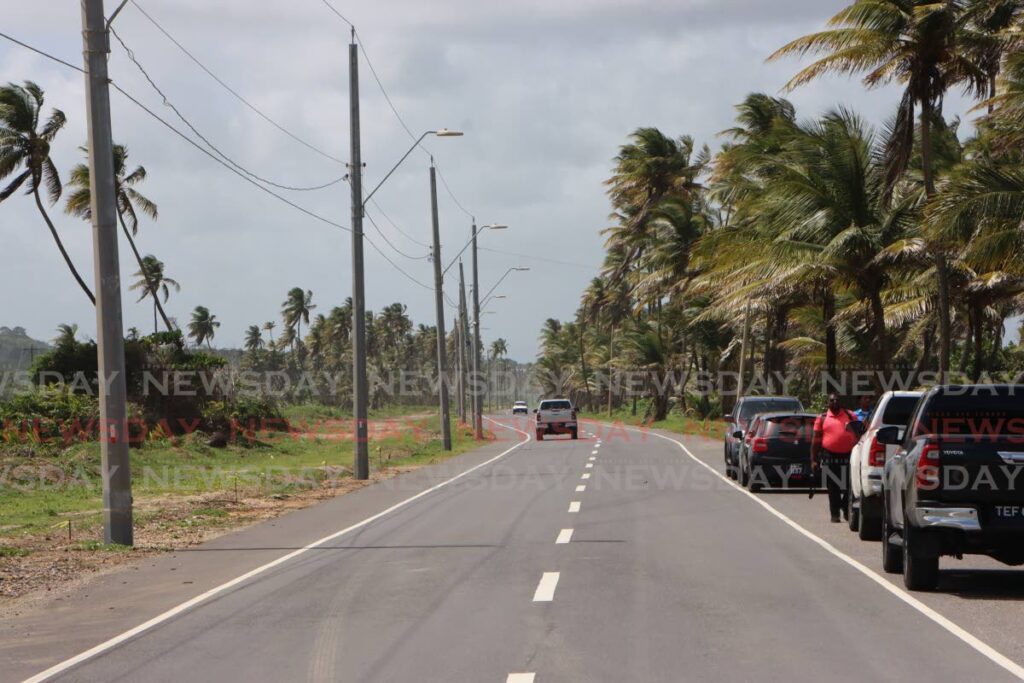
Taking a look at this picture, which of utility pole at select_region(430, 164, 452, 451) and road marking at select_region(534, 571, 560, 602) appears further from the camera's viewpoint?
utility pole at select_region(430, 164, 452, 451)

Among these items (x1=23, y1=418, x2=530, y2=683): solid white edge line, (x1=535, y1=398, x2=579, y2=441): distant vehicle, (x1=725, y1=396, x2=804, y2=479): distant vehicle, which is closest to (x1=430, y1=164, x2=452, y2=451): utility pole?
(x1=535, y1=398, x2=579, y2=441): distant vehicle

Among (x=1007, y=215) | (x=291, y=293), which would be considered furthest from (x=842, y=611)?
(x=291, y=293)

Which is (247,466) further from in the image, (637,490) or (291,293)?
(291,293)

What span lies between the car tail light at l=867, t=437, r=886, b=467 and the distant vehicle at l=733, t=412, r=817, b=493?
8.21 metres

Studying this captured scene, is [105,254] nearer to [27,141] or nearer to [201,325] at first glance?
[27,141]

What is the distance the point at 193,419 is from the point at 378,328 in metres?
133

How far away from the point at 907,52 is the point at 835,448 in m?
14.6

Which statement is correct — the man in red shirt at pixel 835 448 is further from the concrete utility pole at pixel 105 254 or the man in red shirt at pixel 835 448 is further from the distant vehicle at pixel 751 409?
Result: the concrete utility pole at pixel 105 254

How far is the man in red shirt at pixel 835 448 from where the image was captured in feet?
60.0

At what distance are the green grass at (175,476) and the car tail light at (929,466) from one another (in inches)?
489

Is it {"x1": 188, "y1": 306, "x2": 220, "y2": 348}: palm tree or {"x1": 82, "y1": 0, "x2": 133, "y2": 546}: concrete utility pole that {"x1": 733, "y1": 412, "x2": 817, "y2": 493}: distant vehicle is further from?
{"x1": 188, "y1": 306, "x2": 220, "y2": 348}: palm tree

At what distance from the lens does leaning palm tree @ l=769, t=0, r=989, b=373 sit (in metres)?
29.0

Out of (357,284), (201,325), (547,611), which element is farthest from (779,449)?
(201,325)

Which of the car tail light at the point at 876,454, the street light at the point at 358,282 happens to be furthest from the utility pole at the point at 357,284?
the car tail light at the point at 876,454
